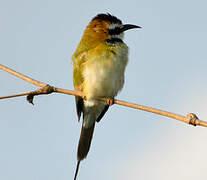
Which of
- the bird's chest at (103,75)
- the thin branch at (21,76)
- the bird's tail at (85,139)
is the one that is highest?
the bird's chest at (103,75)

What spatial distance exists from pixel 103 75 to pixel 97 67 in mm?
116

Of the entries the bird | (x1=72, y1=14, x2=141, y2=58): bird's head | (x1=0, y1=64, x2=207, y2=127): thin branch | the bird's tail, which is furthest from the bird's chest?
(x1=0, y1=64, x2=207, y2=127): thin branch

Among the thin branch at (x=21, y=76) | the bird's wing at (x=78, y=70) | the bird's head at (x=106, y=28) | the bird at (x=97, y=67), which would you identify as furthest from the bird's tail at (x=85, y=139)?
the thin branch at (x=21, y=76)

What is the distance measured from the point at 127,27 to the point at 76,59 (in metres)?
0.81

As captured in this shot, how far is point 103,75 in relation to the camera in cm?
511

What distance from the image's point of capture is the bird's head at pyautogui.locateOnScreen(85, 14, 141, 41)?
18.4ft

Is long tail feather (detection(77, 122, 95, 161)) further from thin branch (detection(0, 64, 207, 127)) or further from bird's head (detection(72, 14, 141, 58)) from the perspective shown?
thin branch (detection(0, 64, 207, 127))

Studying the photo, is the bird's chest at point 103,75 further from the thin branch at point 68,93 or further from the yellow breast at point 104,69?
the thin branch at point 68,93

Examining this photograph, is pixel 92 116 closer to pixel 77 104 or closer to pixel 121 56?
pixel 77 104

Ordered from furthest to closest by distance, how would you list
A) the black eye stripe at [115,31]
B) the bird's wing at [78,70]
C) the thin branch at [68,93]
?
the black eye stripe at [115,31] < the bird's wing at [78,70] < the thin branch at [68,93]

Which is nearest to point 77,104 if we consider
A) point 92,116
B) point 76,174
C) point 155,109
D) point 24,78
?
point 92,116

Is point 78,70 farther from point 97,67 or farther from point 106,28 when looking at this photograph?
point 106,28

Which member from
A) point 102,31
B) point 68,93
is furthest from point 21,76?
point 102,31

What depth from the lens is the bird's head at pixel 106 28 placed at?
18.4ft
